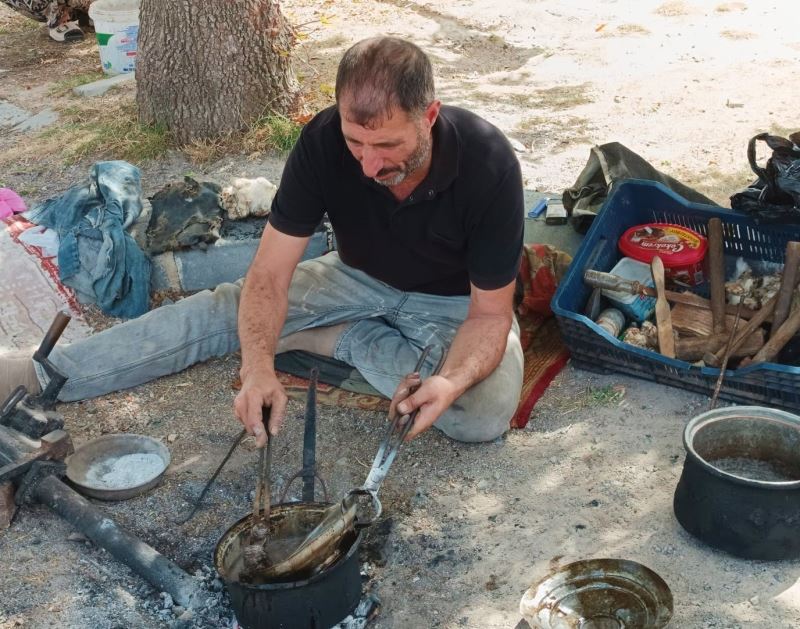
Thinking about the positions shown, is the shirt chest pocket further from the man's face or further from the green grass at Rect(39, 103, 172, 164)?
the green grass at Rect(39, 103, 172, 164)

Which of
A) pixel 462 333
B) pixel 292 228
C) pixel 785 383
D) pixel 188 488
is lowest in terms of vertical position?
pixel 188 488

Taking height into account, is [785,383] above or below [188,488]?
above

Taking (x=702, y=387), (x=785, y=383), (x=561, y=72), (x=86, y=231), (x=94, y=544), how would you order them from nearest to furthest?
(x=94, y=544) < (x=785, y=383) < (x=702, y=387) < (x=86, y=231) < (x=561, y=72)

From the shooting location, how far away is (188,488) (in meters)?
3.62

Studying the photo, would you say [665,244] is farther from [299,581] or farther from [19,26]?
[19,26]

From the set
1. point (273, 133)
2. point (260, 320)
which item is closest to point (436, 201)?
point (260, 320)

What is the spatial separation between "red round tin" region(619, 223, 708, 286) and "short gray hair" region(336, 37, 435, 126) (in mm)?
1824

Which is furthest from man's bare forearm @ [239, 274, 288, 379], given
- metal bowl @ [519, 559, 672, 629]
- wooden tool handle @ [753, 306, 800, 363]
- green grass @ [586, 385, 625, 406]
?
wooden tool handle @ [753, 306, 800, 363]

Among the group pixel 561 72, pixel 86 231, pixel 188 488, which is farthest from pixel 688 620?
pixel 561 72

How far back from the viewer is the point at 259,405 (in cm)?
304

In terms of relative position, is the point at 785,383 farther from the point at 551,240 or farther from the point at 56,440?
the point at 56,440

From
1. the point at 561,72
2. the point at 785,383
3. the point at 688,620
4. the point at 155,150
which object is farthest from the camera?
the point at 561,72

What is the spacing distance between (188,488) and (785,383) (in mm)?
2273

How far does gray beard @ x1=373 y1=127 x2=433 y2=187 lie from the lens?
3.20 metres
